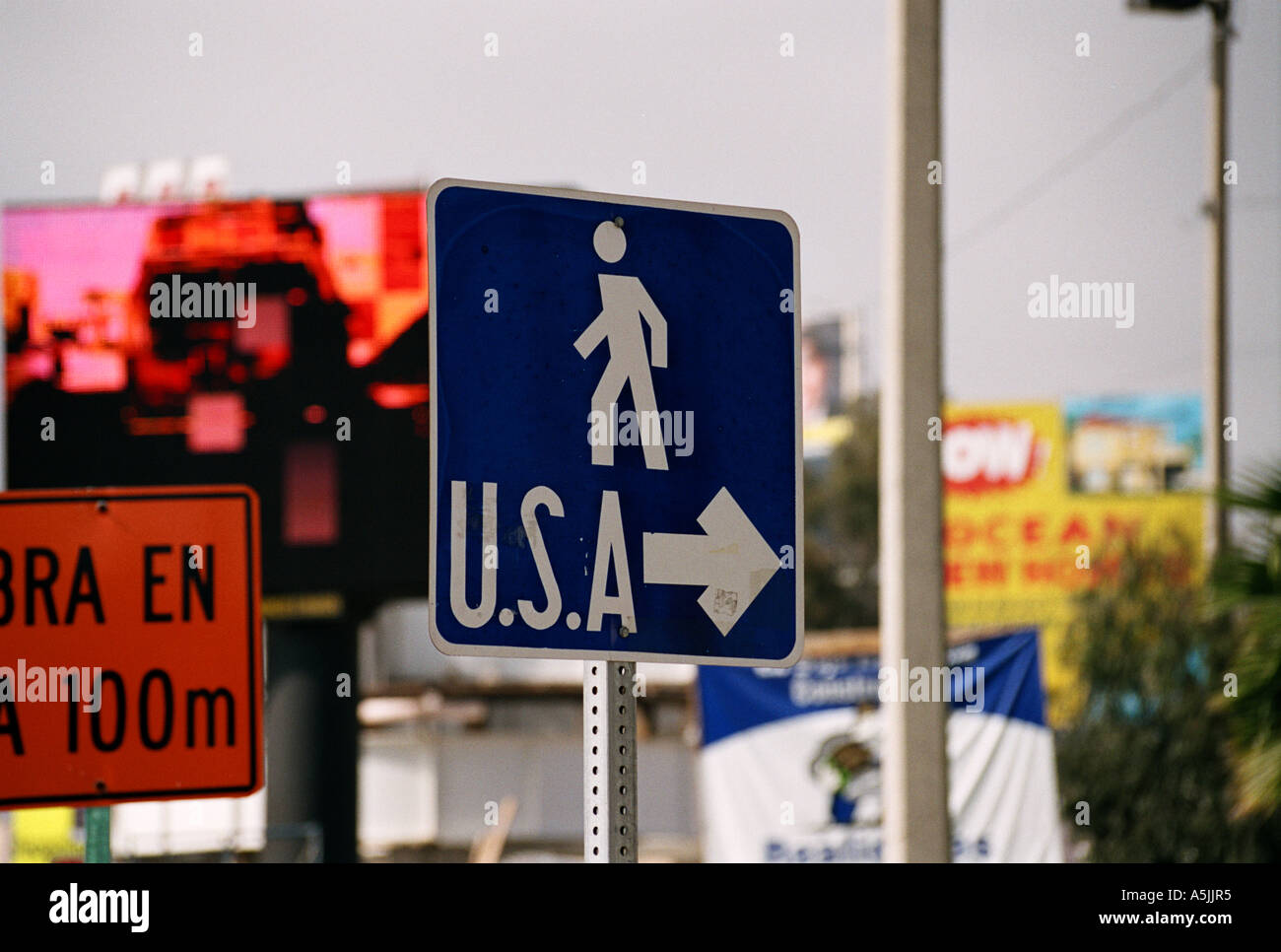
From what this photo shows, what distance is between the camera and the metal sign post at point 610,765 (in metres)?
3.08

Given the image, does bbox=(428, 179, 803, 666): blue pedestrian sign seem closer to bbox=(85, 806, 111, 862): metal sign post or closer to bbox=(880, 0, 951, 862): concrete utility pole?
bbox=(85, 806, 111, 862): metal sign post

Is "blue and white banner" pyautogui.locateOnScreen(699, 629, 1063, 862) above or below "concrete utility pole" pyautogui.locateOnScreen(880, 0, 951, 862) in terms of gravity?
below

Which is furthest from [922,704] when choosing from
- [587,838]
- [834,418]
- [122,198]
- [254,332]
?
[834,418]

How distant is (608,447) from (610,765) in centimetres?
56


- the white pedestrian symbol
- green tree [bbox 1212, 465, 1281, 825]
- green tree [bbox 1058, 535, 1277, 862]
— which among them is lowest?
green tree [bbox 1058, 535, 1277, 862]

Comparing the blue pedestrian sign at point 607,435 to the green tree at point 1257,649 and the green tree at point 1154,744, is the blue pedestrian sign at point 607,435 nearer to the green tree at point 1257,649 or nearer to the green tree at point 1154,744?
the green tree at point 1257,649

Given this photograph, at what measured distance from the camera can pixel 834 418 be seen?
161 ft

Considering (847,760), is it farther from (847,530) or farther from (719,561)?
(847,530)

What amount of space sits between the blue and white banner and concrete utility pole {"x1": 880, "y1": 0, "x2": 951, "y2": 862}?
543 centimetres

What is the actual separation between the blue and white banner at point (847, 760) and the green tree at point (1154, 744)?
3636 mm

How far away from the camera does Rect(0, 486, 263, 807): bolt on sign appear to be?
4.32 m

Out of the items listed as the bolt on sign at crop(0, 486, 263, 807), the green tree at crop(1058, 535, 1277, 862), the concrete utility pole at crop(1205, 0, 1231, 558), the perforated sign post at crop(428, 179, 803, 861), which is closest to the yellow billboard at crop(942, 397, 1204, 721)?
the green tree at crop(1058, 535, 1277, 862)

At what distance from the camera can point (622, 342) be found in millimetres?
3293

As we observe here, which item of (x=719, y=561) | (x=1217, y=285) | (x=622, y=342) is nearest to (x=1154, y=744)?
(x=1217, y=285)
